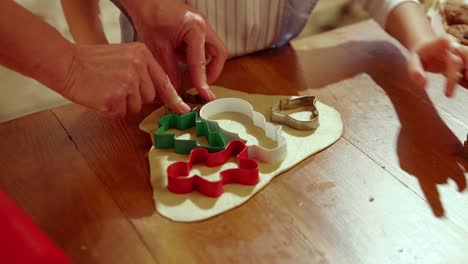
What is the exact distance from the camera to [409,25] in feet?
2.81

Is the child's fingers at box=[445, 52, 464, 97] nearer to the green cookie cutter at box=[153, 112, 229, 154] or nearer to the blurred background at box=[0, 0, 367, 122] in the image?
the green cookie cutter at box=[153, 112, 229, 154]

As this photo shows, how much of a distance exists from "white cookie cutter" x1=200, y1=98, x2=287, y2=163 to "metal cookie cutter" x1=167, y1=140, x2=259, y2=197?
0.8 inches

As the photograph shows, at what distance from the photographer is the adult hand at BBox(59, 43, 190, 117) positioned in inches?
24.0

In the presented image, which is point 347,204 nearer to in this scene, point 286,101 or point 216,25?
point 286,101

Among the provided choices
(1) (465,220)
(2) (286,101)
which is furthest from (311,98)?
(1) (465,220)

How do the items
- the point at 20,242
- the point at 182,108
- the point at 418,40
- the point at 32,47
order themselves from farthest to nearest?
the point at 418,40, the point at 182,108, the point at 32,47, the point at 20,242

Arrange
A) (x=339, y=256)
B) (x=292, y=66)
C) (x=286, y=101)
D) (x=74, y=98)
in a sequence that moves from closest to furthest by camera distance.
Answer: (x=339, y=256) < (x=74, y=98) < (x=286, y=101) < (x=292, y=66)

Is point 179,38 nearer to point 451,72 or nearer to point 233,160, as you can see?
point 233,160

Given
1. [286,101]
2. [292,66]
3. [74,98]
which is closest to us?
[74,98]

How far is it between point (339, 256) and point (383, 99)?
0.35 metres

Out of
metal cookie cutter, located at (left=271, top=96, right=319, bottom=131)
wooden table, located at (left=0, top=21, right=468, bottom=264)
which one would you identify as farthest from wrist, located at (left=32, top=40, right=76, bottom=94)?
metal cookie cutter, located at (left=271, top=96, right=319, bottom=131)

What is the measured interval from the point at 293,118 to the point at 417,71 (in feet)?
0.68

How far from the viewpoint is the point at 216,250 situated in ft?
1.71

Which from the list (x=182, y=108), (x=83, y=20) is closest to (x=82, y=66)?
(x=182, y=108)
